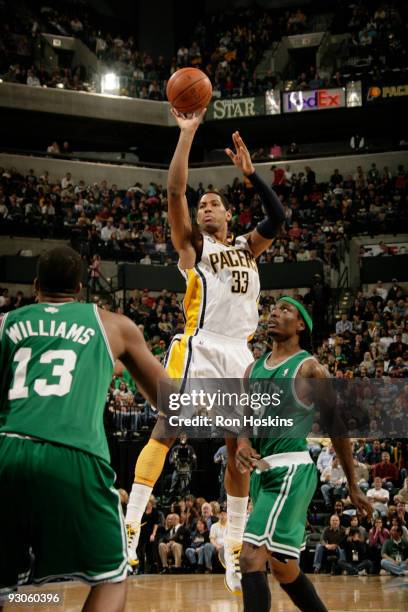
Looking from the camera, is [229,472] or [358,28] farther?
[358,28]

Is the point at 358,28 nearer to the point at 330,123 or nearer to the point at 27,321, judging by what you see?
the point at 330,123

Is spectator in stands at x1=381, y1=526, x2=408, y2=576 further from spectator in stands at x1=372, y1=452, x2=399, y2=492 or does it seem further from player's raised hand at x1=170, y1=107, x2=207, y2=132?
player's raised hand at x1=170, y1=107, x2=207, y2=132

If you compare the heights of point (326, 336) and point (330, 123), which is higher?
point (330, 123)

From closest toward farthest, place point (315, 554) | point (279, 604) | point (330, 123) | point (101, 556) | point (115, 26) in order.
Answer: point (101, 556) → point (279, 604) → point (315, 554) → point (330, 123) → point (115, 26)

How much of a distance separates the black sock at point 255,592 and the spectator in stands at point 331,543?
310 inches

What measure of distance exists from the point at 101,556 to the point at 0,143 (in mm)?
31693

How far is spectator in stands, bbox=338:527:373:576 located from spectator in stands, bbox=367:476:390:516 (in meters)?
0.51

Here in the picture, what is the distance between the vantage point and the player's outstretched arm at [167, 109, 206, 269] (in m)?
6.78

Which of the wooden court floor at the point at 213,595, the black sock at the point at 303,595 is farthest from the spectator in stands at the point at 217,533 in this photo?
the black sock at the point at 303,595

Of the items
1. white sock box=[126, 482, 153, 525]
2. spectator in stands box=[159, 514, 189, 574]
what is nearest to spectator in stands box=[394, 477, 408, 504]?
spectator in stands box=[159, 514, 189, 574]

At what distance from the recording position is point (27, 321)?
4.00 meters

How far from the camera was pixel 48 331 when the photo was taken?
3982 millimetres

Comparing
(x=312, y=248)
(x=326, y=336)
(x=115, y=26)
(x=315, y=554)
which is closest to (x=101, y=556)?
(x=315, y=554)

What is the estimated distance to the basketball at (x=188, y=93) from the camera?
7.18 meters
